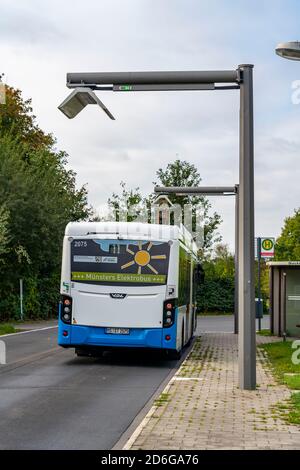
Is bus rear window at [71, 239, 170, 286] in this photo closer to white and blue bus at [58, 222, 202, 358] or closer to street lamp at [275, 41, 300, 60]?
white and blue bus at [58, 222, 202, 358]

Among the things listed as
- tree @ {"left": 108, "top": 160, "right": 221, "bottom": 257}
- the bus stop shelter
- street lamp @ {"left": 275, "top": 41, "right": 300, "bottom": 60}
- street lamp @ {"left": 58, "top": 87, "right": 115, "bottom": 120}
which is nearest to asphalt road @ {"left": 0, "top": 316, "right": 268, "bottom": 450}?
street lamp @ {"left": 58, "top": 87, "right": 115, "bottom": 120}

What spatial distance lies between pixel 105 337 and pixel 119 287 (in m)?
1.06

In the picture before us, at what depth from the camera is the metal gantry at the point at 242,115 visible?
47.7 feet

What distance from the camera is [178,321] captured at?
20.4 metres

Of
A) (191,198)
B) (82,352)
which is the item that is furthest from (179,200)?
(82,352)

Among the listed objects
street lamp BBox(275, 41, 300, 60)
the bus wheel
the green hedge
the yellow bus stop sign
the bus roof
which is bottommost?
the bus wheel

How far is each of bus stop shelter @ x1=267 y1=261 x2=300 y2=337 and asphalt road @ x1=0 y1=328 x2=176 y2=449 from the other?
8.42m

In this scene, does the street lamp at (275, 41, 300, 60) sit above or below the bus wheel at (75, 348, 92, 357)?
above

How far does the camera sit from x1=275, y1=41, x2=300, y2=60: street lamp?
1366 centimetres

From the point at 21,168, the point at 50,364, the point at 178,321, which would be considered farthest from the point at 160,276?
the point at 21,168

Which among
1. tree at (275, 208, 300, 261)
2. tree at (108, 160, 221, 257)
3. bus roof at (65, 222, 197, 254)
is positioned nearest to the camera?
bus roof at (65, 222, 197, 254)

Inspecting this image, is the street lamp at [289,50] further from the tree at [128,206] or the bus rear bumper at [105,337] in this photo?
the tree at [128,206]
